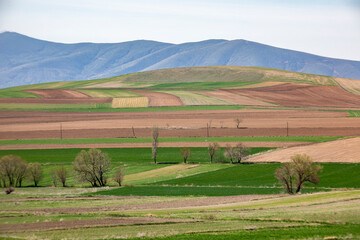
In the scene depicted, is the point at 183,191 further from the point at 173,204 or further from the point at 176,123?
the point at 176,123

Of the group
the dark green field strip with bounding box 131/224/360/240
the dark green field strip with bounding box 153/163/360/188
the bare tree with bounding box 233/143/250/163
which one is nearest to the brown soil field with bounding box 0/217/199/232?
the dark green field strip with bounding box 131/224/360/240

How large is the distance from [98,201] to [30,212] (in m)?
9.77

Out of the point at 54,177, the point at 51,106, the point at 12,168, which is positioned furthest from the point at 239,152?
the point at 51,106

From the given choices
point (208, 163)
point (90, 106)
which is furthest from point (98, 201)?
point (90, 106)

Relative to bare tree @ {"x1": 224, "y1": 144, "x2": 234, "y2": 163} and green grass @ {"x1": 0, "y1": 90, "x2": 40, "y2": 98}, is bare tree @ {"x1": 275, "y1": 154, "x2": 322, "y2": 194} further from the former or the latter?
green grass @ {"x1": 0, "y1": 90, "x2": 40, "y2": 98}

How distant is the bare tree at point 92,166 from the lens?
68562 millimetres

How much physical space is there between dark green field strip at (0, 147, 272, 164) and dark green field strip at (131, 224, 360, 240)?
49703 millimetres

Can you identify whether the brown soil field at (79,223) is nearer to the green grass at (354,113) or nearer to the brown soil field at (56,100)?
the green grass at (354,113)

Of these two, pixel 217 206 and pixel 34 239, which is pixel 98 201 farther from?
pixel 34 239

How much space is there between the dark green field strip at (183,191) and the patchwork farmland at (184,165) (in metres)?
0.13

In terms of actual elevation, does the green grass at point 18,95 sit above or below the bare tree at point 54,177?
above

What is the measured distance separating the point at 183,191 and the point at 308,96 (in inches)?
5290

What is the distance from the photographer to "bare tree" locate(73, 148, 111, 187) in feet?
225

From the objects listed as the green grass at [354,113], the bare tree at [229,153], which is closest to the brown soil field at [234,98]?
the green grass at [354,113]
